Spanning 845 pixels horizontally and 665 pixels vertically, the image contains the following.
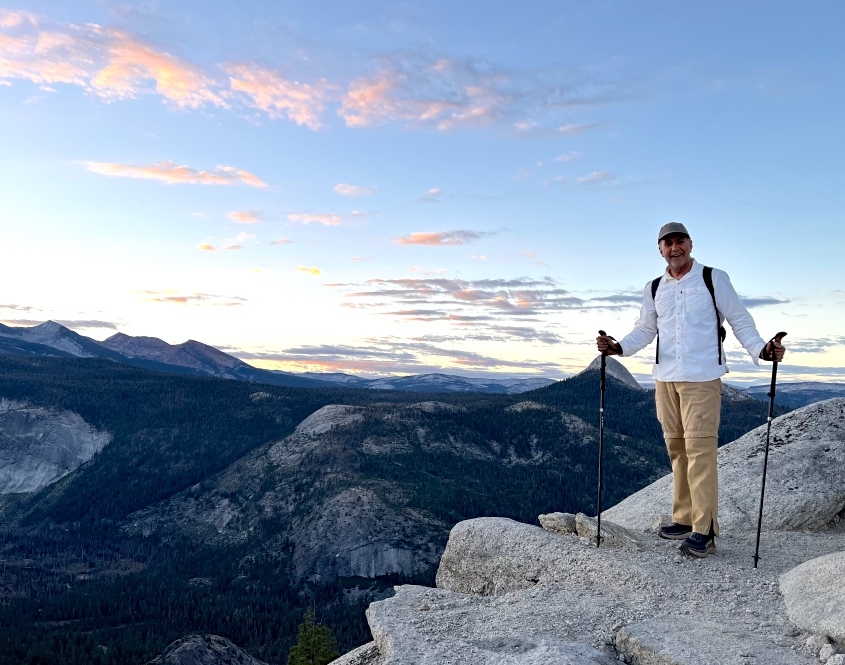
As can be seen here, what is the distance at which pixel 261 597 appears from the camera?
→ 187 meters

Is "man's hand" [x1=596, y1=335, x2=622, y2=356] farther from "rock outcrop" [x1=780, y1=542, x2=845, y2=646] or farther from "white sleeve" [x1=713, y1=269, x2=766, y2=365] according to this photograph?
"rock outcrop" [x1=780, y1=542, x2=845, y2=646]

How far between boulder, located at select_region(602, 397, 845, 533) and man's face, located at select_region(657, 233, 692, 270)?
577 cm

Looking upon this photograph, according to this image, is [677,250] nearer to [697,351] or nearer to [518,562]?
[697,351]

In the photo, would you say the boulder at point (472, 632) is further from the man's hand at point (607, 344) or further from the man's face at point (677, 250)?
the man's face at point (677, 250)

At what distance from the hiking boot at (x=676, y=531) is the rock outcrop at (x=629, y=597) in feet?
0.86

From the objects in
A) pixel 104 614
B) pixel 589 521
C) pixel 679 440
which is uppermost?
pixel 679 440

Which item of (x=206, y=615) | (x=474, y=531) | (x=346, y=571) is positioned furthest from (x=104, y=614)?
(x=474, y=531)

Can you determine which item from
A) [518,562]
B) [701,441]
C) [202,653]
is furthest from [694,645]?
[202,653]

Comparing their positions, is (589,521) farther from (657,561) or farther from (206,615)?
(206,615)

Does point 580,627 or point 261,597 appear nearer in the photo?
point 580,627

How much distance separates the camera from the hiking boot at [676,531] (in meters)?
12.4

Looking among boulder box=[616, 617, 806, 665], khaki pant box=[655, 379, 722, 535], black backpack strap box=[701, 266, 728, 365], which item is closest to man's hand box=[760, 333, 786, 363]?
black backpack strap box=[701, 266, 728, 365]

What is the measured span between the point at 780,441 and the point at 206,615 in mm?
182819

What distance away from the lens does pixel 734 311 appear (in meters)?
11.3
